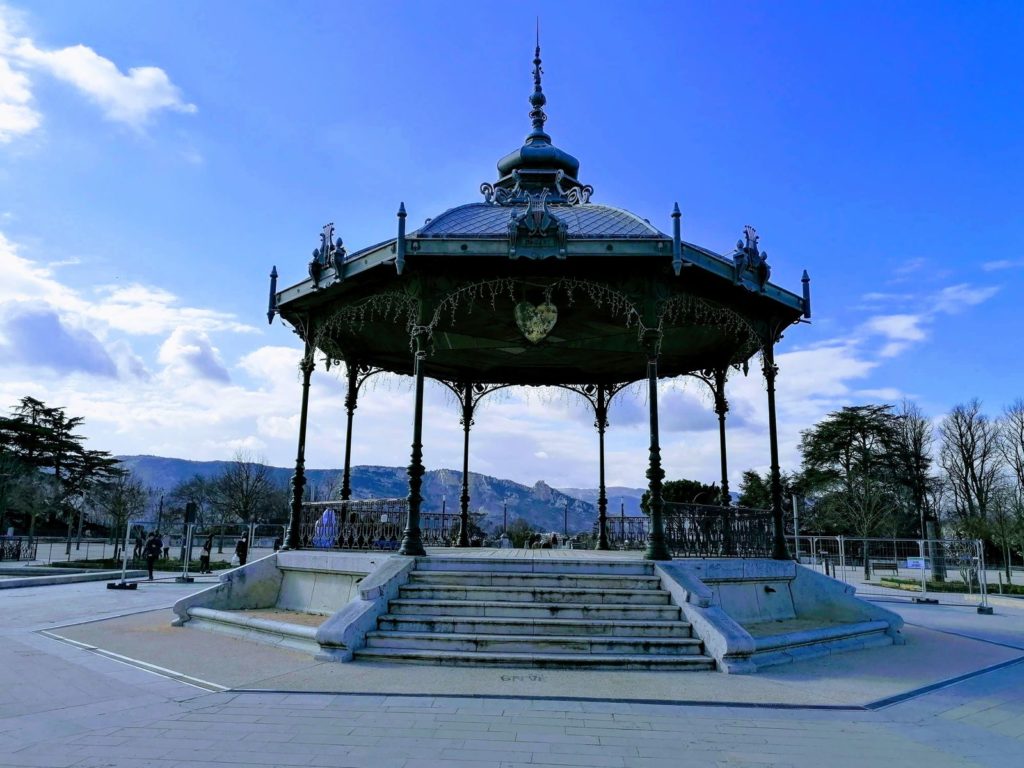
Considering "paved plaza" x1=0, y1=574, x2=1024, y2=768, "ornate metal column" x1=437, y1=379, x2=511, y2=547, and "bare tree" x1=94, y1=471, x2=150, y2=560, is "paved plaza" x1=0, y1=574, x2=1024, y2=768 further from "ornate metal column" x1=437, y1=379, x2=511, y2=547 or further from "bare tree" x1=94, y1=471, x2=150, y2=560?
"bare tree" x1=94, y1=471, x2=150, y2=560

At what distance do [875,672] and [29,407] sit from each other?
7598cm

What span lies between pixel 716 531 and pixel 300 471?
7542mm

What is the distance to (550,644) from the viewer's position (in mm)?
8367

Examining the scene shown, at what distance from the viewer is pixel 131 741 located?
17.0 feet

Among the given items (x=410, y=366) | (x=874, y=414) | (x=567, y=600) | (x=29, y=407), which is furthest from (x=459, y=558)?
(x=29, y=407)

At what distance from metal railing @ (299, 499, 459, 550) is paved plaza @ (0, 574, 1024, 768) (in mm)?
3125

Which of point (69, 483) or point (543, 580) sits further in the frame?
point (69, 483)

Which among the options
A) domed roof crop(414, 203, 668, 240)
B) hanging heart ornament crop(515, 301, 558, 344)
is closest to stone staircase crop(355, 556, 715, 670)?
hanging heart ornament crop(515, 301, 558, 344)

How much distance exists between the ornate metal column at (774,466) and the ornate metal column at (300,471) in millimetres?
8578

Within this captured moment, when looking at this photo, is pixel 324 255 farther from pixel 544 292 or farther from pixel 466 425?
pixel 466 425

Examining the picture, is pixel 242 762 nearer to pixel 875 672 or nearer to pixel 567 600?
pixel 567 600

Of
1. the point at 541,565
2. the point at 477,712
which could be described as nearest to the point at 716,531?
the point at 541,565

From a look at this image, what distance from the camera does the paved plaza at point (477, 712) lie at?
5.04 metres

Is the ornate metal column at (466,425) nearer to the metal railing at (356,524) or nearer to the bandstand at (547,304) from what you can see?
the bandstand at (547,304)
